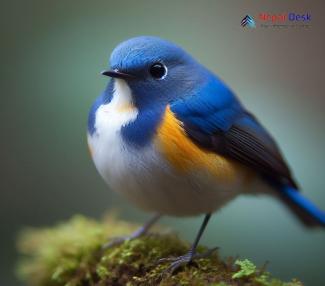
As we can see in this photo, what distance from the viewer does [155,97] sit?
275 centimetres

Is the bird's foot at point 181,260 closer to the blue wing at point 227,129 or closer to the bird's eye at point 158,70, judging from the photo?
the blue wing at point 227,129

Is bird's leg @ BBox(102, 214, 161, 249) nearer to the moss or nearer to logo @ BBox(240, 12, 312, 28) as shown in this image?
the moss

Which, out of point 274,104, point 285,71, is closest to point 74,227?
point 274,104

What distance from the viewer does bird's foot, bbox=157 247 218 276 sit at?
2.64 meters

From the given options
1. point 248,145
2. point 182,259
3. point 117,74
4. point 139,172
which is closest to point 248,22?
point 248,145

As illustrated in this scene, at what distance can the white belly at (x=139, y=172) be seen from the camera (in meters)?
2.66

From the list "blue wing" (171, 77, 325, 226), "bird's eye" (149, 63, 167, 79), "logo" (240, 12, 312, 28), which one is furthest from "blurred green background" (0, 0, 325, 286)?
"bird's eye" (149, 63, 167, 79)

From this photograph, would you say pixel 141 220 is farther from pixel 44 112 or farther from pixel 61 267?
pixel 61 267

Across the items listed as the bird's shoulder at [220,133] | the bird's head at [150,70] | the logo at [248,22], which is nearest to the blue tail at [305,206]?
the bird's shoulder at [220,133]

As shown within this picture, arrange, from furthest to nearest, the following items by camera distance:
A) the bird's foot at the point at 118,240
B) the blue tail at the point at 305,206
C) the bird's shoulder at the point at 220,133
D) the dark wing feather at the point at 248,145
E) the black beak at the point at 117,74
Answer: the blue tail at the point at 305,206 → the bird's foot at the point at 118,240 → the dark wing feather at the point at 248,145 → the bird's shoulder at the point at 220,133 → the black beak at the point at 117,74

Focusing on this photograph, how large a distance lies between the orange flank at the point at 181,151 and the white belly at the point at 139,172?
1.5 inches

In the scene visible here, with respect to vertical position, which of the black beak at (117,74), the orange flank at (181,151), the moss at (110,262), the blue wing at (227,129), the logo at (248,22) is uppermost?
the logo at (248,22)

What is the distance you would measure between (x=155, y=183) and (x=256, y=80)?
251 cm

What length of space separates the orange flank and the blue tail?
0.92 meters
